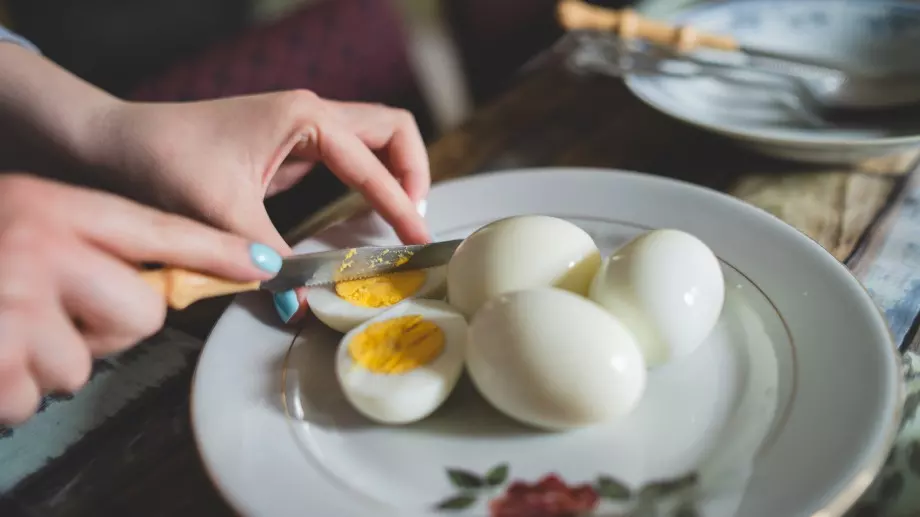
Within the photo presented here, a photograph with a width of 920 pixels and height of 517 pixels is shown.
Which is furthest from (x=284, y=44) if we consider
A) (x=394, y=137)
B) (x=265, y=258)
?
(x=265, y=258)

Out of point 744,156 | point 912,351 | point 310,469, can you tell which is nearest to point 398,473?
point 310,469

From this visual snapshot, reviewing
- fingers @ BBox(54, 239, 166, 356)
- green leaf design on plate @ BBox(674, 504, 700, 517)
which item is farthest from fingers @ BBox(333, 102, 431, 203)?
green leaf design on plate @ BBox(674, 504, 700, 517)

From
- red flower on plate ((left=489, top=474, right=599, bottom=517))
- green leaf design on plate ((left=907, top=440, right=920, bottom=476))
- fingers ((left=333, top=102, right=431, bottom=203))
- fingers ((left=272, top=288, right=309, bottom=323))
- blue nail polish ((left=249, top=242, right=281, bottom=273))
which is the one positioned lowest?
green leaf design on plate ((left=907, top=440, right=920, bottom=476))

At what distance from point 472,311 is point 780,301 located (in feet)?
0.88

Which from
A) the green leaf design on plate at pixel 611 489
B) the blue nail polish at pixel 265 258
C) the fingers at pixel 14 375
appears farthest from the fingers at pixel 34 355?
the green leaf design on plate at pixel 611 489

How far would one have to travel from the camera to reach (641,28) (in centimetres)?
107

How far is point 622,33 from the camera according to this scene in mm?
1082

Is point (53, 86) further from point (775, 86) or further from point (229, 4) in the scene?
point (229, 4)

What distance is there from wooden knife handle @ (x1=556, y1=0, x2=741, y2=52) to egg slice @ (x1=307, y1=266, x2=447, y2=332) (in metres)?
0.54

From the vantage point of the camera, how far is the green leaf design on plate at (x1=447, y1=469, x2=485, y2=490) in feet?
1.78

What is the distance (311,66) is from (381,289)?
0.61m

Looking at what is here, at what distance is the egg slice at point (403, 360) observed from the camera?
0.58 meters

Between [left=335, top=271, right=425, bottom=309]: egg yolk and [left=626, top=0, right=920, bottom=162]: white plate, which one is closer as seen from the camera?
[left=335, top=271, right=425, bottom=309]: egg yolk

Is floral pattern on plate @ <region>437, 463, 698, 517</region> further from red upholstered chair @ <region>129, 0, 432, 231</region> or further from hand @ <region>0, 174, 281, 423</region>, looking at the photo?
red upholstered chair @ <region>129, 0, 432, 231</region>
